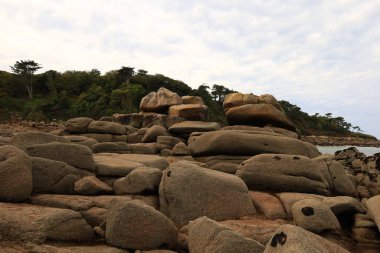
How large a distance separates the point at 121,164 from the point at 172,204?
4015 millimetres

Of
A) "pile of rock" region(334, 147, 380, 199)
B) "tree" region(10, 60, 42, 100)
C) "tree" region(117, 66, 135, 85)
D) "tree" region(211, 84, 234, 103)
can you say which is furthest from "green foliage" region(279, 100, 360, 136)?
"pile of rock" region(334, 147, 380, 199)

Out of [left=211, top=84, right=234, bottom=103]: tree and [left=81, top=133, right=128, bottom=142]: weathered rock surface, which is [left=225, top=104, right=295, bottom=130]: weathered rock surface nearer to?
[left=81, top=133, right=128, bottom=142]: weathered rock surface

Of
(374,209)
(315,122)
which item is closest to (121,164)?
(374,209)

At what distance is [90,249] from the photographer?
820 cm

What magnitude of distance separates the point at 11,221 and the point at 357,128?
16589 cm

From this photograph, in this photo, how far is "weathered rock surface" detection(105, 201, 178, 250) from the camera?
861 centimetres

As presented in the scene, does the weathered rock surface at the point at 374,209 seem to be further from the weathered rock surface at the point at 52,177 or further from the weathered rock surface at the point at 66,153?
the weathered rock surface at the point at 66,153

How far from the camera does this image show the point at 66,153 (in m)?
12.7

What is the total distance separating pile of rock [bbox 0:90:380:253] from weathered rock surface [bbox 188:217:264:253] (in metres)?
0.02

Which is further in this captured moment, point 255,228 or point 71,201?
point 71,201

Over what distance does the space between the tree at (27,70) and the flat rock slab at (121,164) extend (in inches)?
2569

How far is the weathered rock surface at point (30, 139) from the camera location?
1302 centimetres

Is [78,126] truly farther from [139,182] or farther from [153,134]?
[139,182]

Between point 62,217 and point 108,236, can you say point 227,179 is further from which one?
point 62,217
